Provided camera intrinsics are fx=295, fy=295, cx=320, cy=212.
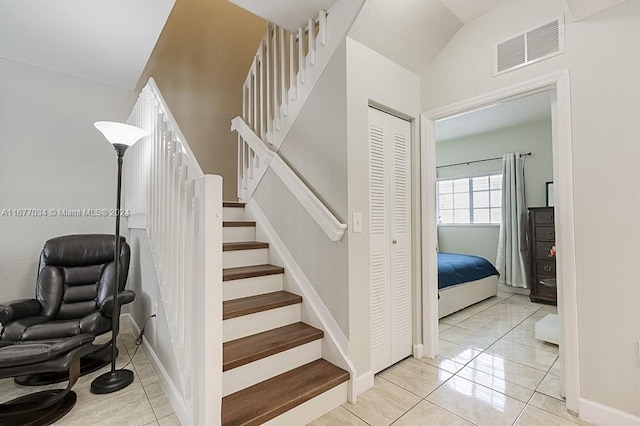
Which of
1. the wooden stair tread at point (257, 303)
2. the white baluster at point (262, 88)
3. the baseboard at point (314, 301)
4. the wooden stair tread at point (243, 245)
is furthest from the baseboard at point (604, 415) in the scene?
the white baluster at point (262, 88)

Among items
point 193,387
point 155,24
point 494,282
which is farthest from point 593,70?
point 494,282

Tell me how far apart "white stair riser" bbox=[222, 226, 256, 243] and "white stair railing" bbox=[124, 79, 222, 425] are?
1.93ft

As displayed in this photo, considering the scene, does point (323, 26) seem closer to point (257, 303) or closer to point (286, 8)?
point (286, 8)

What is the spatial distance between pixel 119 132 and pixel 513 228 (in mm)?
5259

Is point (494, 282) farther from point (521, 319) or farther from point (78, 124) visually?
point (78, 124)

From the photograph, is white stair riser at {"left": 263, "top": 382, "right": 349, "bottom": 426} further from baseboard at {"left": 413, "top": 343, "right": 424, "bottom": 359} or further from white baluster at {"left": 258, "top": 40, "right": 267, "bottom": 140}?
white baluster at {"left": 258, "top": 40, "right": 267, "bottom": 140}

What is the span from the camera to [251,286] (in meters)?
2.21

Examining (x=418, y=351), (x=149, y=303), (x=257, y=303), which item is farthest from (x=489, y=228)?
(x=149, y=303)

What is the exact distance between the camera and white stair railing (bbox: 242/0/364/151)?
2.08 m

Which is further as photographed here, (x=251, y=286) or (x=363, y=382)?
(x=251, y=286)

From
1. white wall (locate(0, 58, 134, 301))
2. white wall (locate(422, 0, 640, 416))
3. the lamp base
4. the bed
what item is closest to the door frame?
white wall (locate(422, 0, 640, 416))

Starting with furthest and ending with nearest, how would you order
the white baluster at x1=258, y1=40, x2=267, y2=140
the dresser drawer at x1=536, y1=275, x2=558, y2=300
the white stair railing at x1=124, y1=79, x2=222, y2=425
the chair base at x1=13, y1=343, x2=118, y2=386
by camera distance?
the dresser drawer at x1=536, y1=275, x2=558, y2=300 → the white baluster at x1=258, y1=40, x2=267, y2=140 → the chair base at x1=13, y1=343, x2=118, y2=386 → the white stair railing at x1=124, y1=79, x2=222, y2=425

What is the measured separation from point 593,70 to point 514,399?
2.09 meters

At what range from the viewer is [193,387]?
55.1 inches
